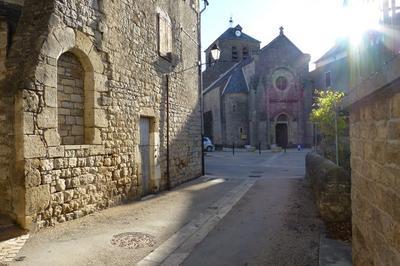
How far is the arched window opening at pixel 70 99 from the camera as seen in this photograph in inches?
275

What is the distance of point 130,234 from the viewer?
6.05m

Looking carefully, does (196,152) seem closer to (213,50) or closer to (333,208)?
(213,50)

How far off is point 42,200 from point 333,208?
488cm

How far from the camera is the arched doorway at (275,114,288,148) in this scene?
123ft

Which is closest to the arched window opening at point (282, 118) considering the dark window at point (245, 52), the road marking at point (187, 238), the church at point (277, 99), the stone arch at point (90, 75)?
the church at point (277, 99)

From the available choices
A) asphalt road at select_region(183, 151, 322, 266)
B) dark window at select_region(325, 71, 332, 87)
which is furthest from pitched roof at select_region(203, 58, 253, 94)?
asphalt road at select_region(183, 151, 322, 266)

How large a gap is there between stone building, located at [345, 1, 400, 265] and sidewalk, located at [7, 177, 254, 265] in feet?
8.36

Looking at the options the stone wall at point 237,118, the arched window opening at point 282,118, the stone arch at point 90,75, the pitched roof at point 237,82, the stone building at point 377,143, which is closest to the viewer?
the stone building at point 377,143

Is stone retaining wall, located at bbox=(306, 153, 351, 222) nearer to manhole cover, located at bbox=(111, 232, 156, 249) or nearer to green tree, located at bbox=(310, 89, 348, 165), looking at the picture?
green tree, located at bbox=(310, 89, 348, 165)

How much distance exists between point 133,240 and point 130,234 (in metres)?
0.33

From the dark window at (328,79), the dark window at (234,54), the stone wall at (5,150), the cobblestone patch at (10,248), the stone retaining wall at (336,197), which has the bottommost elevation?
the cobblestone patch at (10,248)

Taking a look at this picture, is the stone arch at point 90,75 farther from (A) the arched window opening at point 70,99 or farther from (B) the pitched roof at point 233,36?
(B) the pitched roof at point 233,36

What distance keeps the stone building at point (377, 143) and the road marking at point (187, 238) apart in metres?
2.34

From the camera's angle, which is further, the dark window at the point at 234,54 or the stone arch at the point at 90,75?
the dark window at the point at 234,54
